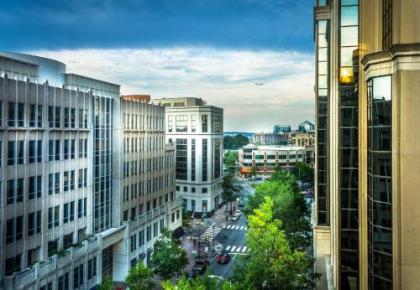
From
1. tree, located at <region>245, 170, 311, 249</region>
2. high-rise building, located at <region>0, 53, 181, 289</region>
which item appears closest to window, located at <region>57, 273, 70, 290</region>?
high-rise building, located at <region>0, 53, 181, 289</region>

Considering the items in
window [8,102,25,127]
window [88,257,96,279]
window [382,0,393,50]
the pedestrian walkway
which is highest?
window [382,0,393,50]

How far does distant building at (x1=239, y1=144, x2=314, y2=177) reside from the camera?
159250mm

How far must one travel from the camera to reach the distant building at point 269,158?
159250mm

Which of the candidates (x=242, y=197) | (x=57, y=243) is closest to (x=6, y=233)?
(x=57, y=243)

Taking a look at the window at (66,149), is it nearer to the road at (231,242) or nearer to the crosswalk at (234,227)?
the road at (231,242)

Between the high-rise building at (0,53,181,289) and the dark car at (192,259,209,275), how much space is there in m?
7.93

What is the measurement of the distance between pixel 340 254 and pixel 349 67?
12.0 metres

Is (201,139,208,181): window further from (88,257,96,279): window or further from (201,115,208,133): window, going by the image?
(88,257,96,279): window

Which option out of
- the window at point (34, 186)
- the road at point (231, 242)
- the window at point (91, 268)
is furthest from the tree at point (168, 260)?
the window at point (34, 186)

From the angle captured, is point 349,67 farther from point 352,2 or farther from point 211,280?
point 211,280

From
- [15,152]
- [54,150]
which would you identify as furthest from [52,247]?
[15,152]

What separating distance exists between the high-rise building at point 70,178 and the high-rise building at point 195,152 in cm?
3026

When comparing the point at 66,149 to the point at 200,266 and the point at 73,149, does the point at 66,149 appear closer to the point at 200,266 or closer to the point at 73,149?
the point at 73,149

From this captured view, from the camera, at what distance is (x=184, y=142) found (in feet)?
314
